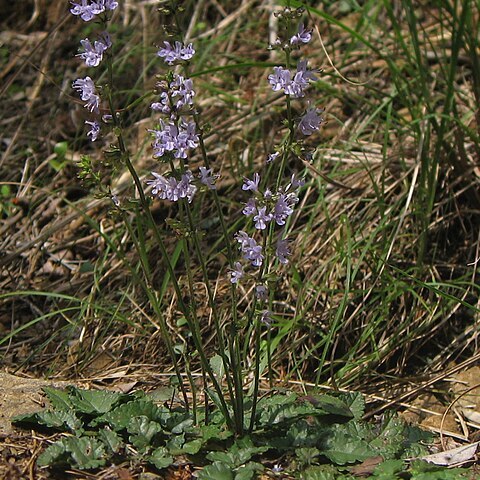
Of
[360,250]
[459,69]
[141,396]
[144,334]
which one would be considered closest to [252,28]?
[459,69]

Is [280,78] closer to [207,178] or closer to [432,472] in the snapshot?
[207,178]

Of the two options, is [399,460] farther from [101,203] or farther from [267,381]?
[101,203]

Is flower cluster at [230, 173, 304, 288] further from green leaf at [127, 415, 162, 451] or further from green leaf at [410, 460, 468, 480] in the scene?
green leaf at [410, 460, 468, 480]

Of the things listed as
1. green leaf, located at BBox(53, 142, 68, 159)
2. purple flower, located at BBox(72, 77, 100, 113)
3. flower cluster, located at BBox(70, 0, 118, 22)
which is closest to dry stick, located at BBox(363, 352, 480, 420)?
purple flower, located at BBox(72, 77, 100, 113)

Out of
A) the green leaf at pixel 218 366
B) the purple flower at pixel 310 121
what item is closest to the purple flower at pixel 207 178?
the purple flower at pixel 310 121

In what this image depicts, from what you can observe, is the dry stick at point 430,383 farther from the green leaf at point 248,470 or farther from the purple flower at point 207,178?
the purple flower at point 207,178
